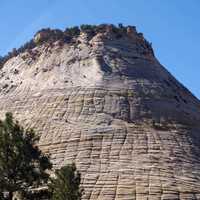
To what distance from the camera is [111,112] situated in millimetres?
59656

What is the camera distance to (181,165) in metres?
52.5

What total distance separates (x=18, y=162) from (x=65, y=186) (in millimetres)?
3441

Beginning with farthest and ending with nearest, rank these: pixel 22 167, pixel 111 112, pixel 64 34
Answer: pixel 64 34, pixel 111 112, pixel 22 167

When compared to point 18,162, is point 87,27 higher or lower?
higher

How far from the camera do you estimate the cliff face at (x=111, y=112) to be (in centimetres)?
4978

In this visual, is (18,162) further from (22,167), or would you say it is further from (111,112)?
(111,112)

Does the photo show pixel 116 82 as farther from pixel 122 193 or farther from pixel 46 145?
pixel 122 193

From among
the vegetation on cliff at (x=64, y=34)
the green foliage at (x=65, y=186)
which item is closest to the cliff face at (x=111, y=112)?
the vegetation on cliff at (x=64, y=34)

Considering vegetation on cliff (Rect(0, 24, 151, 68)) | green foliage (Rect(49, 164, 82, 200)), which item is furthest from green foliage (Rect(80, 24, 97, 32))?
green foliage (Rect(49, 164, 82, 200))

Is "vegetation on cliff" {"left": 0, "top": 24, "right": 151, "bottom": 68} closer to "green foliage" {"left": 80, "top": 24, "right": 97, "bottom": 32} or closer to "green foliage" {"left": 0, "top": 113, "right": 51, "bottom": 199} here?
"green foliage" {"left": 80, "top": 24, "right": 97, "bottom": 32}

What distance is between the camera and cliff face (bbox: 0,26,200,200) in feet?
163

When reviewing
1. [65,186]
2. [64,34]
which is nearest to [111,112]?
[64,34]

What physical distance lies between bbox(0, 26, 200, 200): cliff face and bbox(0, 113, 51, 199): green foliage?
13.3 m

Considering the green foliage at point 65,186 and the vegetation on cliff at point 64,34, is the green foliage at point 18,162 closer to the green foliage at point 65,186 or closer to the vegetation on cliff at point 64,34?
the green foliage at point 65,186
